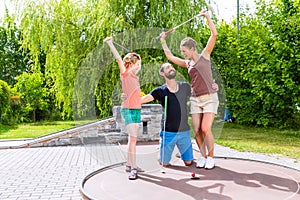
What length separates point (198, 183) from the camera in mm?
3074

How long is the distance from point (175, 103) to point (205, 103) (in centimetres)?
32

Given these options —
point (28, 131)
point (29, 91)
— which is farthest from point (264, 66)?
point (29, 91)

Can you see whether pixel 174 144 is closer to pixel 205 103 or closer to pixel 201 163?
pixel 201 163

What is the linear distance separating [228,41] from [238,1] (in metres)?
1.33

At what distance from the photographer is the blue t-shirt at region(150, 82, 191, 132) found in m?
3.51

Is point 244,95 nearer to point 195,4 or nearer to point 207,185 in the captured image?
point 195,4

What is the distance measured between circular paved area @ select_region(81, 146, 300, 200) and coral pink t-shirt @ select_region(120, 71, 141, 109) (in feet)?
2.44

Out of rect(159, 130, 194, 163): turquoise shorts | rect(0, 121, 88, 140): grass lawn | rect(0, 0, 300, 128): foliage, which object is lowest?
rect(0, 121, 88, 140): grass lawn

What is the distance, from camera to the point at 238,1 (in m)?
10.4

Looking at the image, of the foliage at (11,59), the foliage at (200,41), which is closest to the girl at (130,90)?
the foliage at (200,41)

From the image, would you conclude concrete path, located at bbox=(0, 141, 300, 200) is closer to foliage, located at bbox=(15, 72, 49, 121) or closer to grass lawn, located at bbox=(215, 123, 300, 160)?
grass lawn, located at bbox=(215, 123, 300, 160)

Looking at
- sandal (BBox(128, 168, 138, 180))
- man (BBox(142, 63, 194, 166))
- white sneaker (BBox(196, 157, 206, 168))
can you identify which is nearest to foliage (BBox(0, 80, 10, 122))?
man (BBox(142, 63, 194, 166))

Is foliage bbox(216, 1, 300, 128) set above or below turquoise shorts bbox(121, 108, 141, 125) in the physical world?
above

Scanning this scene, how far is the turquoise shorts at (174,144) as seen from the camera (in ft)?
11.8
